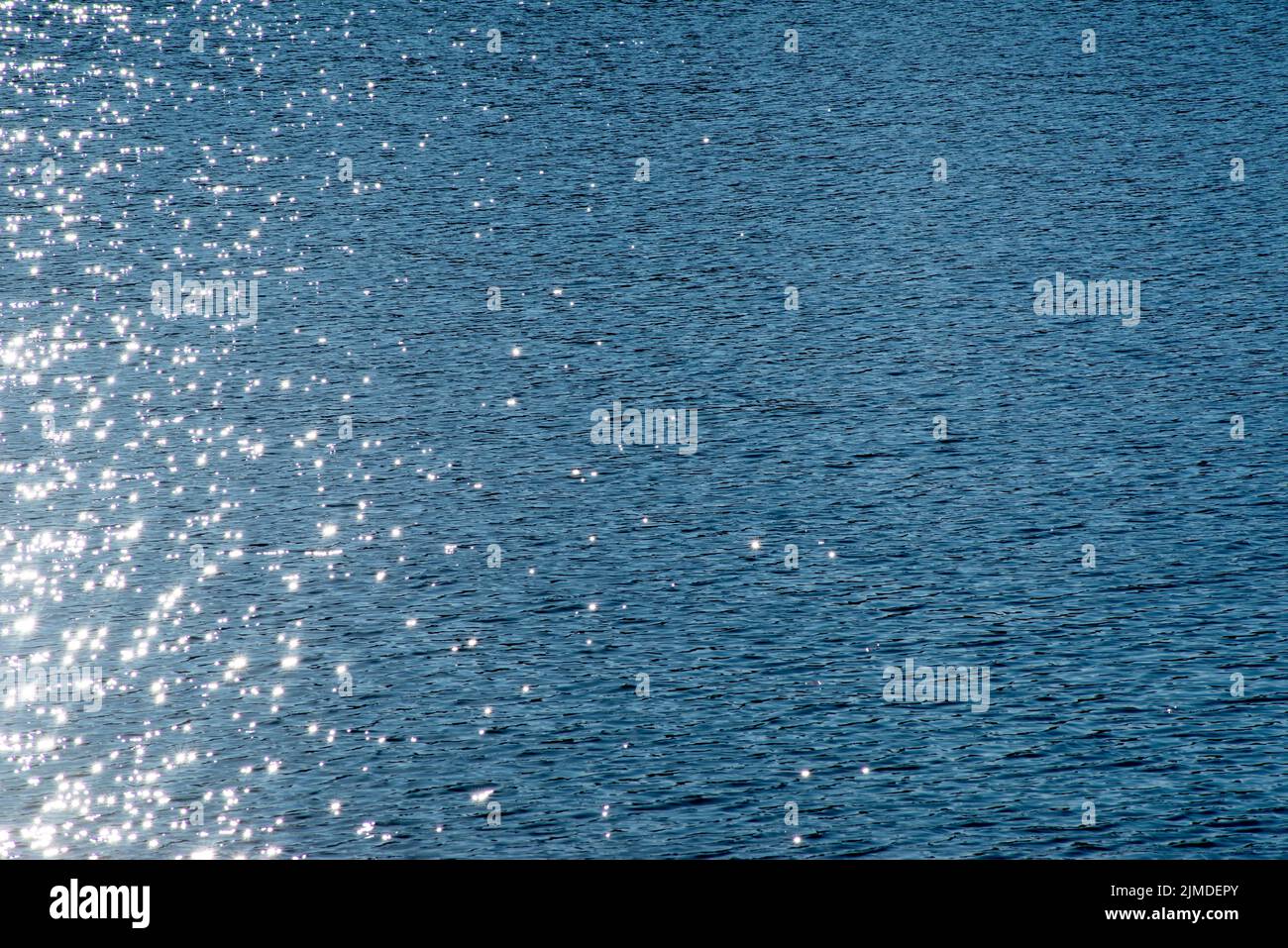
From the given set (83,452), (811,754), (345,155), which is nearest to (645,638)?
(811,754)

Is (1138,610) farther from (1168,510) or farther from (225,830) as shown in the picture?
(225,830)

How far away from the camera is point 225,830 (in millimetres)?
31859

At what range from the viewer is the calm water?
33.5 meters

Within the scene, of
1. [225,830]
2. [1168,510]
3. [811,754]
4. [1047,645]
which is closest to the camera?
[225,830]

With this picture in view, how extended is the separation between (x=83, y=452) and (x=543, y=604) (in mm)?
17463

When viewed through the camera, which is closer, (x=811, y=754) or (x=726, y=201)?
(x=811, y=754)

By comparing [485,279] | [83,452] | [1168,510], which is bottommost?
[1168,510]

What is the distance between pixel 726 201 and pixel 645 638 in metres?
37.0

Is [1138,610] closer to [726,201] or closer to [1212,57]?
[726,201]

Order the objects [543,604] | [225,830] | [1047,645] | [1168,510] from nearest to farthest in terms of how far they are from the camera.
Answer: [225,830]
[1047,645]
[543,604]
[1168,510]

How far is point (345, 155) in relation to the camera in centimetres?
7888

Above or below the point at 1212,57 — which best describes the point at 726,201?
below

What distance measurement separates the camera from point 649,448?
1992 inches

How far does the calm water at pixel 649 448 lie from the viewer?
33.5 metres
